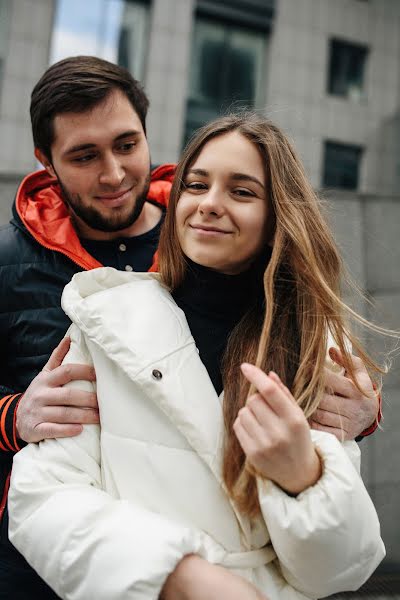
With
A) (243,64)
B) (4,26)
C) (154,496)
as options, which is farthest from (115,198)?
(243,64)

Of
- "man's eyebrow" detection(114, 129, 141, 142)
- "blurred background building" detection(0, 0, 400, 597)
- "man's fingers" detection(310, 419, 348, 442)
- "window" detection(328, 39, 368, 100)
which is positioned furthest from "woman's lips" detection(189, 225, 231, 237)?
"window" detection(328, 39, 368, 100)

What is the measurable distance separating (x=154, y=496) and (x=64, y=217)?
4.09 ft

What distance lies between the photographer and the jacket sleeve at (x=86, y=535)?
1.29 metres

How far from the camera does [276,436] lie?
129cm

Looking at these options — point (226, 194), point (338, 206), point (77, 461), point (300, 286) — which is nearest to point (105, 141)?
point (226, 194)

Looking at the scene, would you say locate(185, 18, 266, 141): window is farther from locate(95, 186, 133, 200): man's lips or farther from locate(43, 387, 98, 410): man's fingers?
locate(43, 387, 98, 410): man's fingers

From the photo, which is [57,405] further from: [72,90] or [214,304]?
[72,90]

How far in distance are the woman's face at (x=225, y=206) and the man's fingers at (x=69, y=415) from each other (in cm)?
51

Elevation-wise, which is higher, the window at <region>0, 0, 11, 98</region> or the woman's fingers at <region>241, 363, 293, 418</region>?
the window at <region>0, 0, 11, 98</region>

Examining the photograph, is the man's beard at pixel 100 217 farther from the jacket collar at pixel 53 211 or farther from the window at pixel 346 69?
the window at pixel 346 69

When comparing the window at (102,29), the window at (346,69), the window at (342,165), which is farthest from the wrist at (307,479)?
the window at (346,69)

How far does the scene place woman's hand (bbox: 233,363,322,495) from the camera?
129cm

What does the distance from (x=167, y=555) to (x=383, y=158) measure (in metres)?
15.8

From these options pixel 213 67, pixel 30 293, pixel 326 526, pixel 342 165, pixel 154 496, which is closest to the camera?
pixel 326 526
